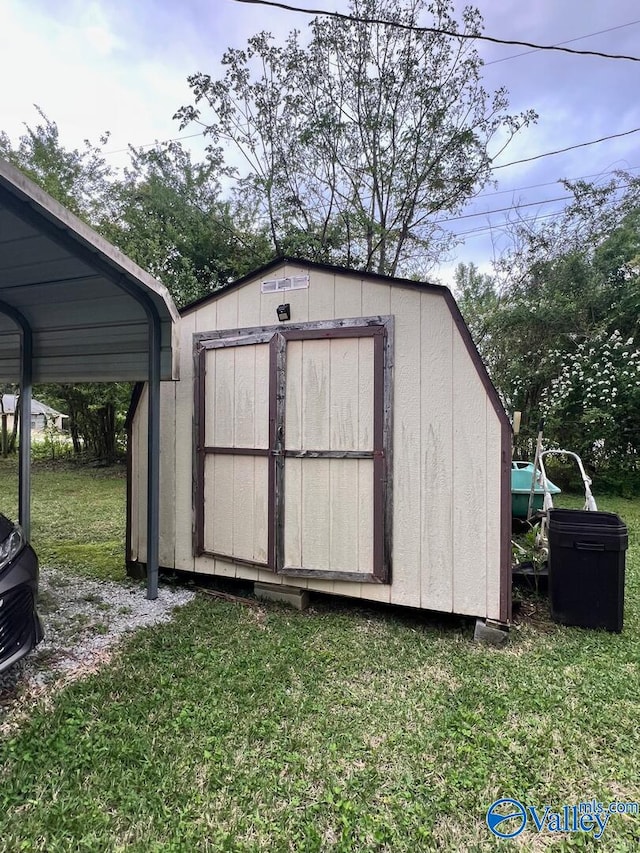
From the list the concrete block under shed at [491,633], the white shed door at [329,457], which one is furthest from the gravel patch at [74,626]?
the concrete block under shed at [491,633]

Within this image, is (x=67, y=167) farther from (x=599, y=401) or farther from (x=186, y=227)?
(x=599, y=401)

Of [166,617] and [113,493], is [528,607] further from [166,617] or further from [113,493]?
[113,493]

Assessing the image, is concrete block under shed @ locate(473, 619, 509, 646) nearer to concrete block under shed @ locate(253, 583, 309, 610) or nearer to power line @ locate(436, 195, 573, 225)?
concrete block under shed @ locate(253, 583, 309, 610)

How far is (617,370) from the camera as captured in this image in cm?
755

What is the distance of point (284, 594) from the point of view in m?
3.18

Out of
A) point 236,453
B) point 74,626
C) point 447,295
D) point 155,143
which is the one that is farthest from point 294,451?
point 155,143

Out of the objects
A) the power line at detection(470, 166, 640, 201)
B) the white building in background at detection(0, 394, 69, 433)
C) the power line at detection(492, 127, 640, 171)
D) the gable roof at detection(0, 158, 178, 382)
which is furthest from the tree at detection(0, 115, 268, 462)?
the white building in background at detection(0, 394, 69, 433)

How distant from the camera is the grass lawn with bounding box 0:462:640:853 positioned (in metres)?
1.40

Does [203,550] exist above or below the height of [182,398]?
below

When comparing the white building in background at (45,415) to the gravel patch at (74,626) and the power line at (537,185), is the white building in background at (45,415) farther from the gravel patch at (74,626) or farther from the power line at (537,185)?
the power line at (537,185)

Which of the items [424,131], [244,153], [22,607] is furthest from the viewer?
[244,153]

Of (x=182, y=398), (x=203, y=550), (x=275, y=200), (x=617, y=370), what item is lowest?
(x=203, y=550)

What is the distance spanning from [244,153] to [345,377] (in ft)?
25.5

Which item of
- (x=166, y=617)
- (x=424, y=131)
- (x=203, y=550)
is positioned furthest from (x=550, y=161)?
(x=166, y=617)
